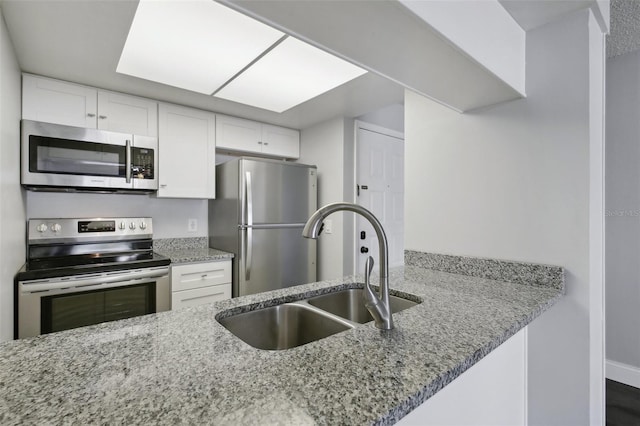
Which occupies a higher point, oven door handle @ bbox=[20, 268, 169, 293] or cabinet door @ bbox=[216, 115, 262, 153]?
cabinet door @ bbox=[216, 115, 262, 153]

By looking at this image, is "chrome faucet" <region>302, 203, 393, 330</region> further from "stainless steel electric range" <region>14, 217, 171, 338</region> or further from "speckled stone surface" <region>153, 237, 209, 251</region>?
"speckled stone surface" <region>153, 237, 209, 251</region>

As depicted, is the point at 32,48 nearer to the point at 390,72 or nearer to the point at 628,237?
the point at 390,72

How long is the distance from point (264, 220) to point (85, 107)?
1.55 metres

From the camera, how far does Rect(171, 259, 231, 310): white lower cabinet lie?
2342 millimetres

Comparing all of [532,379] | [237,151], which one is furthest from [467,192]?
[237,151]

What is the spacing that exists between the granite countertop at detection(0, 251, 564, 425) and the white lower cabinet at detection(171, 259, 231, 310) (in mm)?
1537

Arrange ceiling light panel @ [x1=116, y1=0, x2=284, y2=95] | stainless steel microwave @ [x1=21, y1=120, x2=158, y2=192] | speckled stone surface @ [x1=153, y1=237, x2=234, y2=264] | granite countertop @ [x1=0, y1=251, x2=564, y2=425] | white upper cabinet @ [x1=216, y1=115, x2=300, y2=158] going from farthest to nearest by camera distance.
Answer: white upper cabinet @ [x1=216, y1=115, x2=300, y2=158]
speckled stone surface @ [x1=153, y1=237, x2=234, y2=264]
stainless steel microwave @ [x1=21, y1=120, x2=158, y2=192]
ceiling light panel @ [x1=116, y1=0, x2=284, y2=95]
granite countertop @ [x1=0, y1=251, x2=564, y2=425]

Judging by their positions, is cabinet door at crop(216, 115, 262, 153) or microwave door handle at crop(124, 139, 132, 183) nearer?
microwave door handle at crop(124, 139, 132, 183)

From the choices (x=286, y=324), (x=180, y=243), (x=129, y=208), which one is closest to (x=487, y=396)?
(x=286, y=324)

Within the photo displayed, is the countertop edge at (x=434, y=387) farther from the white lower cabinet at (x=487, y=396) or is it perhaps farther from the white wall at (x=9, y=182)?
the white wall at (x=9, y=182)

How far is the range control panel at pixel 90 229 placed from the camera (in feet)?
7.13

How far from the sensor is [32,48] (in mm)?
1714

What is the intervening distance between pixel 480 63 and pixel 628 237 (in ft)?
7.20

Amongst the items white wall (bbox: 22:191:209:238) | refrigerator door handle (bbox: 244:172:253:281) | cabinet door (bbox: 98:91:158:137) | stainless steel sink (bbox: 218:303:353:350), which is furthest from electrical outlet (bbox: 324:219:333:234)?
stainless steel sink (bbox: 218:303:353:350)
